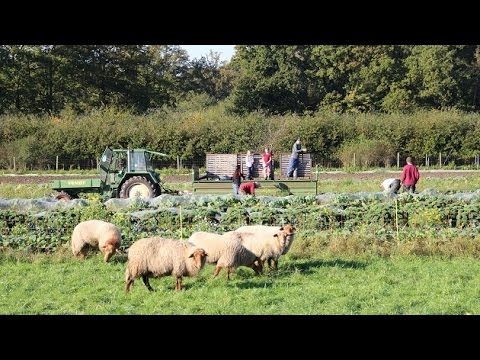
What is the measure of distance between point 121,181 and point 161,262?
10.7 meters

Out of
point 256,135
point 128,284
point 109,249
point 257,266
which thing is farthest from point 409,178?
point 256,135

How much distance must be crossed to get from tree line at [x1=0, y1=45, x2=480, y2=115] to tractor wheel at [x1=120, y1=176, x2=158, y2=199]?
2946cm

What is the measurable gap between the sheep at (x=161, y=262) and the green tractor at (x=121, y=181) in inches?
392

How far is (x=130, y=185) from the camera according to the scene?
19.4m

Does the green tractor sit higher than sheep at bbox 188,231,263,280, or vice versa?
the green tractor

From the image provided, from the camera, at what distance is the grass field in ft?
27.2

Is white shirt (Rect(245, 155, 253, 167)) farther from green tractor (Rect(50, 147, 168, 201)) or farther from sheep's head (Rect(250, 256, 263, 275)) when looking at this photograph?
sheep's head (Rect(250, 256, 263, 275))

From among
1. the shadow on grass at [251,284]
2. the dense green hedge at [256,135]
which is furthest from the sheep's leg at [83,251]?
the dense green hedge at [256,135]

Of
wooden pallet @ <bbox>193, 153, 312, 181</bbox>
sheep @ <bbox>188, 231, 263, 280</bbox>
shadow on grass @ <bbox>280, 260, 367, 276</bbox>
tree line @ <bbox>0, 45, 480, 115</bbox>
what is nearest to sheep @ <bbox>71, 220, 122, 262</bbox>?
sheep @ <bbox>188, 231, 263, 280</bbox>

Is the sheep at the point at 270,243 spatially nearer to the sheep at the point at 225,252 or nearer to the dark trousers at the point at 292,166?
the sheep at the point at 225,252

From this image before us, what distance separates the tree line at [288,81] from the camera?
47.4 m

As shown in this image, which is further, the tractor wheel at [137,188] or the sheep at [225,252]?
the tractor wheel at [137,188]

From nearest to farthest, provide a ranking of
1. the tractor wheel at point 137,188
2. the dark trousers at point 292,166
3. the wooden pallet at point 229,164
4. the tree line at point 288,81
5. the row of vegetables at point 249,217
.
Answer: the row of vegetables at point 249,217 < the tractor wheel at point 137,188 < the dark trousers at point 292,166 < the wooden pallet at point 229,164 < the tree line at point 288,81
